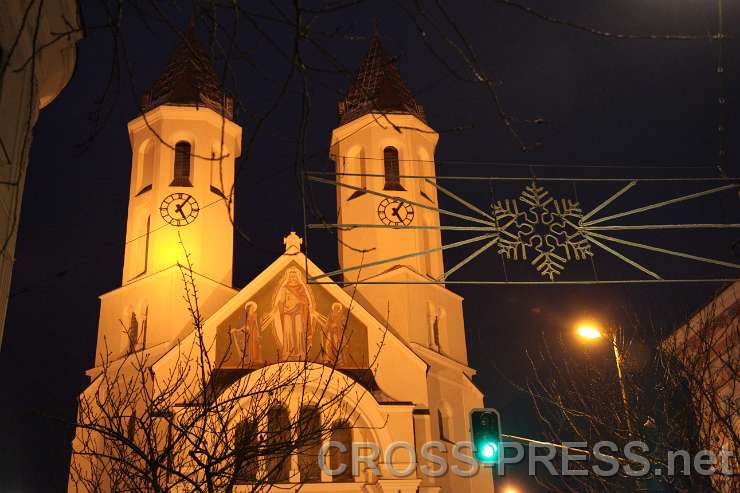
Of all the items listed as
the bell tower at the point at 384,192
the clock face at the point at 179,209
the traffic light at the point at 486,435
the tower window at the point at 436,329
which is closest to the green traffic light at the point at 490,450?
the traffic light at the point at 486,435

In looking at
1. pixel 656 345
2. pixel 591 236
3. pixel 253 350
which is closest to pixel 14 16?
pixel 591 236

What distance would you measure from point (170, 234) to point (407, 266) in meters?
7.65

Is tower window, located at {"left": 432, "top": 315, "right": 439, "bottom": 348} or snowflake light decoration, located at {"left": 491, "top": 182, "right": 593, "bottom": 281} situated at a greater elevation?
tower window, located at {"left": 432, "top": 315, "right": 439, "bottom": 348}

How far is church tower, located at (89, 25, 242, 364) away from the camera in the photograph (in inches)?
1195

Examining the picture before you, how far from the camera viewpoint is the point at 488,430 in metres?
14.8

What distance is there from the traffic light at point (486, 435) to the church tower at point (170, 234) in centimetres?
1632

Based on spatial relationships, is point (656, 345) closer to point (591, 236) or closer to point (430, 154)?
point (591, 236)

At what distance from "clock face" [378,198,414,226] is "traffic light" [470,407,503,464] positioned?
17157 millimetres

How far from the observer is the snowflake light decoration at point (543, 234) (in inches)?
421

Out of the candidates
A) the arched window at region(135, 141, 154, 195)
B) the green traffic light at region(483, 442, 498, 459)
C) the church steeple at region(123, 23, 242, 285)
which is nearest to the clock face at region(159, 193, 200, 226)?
the church steeple at region(123, 23, 242, 285)

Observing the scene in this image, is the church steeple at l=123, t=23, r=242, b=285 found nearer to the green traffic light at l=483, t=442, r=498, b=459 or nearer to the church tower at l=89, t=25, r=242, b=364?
the church tower at l=89, t=25, r=242, b=364

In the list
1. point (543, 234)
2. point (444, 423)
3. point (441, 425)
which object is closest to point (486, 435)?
point (543, 234)

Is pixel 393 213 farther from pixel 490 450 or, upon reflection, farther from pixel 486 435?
pixel 490 450

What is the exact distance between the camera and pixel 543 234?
1090 centimetres
